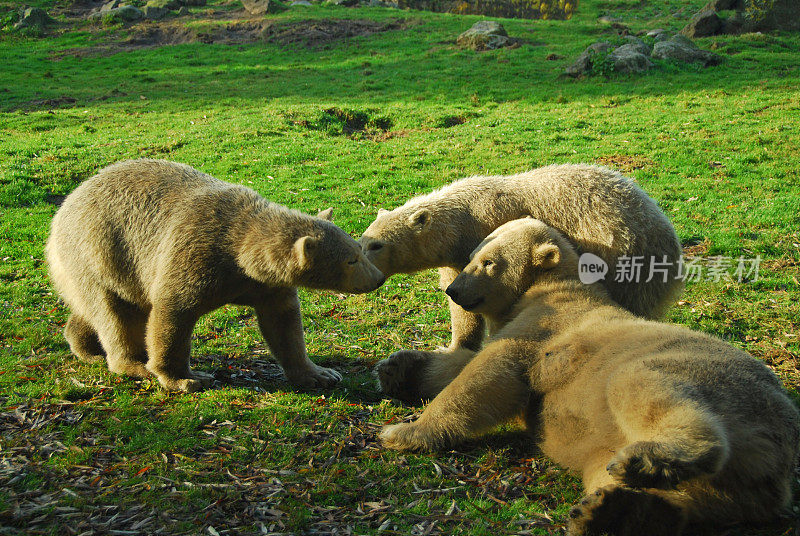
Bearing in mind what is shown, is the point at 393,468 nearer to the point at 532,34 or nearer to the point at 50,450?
the point at 50,450

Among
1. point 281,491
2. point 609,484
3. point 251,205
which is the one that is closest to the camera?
point 609,484

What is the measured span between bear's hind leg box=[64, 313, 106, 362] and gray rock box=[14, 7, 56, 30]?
124 feet

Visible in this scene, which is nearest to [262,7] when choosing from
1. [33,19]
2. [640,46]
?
[33,19]

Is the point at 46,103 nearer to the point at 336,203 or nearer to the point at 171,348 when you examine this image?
the point at 336,203

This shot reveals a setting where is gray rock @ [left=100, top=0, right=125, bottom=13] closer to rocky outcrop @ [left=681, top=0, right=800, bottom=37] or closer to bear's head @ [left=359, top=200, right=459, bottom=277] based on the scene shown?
rocky outcrop @ [left=681, top=0, right=800, bottom=37]

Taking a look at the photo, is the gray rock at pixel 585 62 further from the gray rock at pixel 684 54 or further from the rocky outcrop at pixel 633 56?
the gray rock at pixel 684 54

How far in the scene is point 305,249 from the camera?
6434 mm

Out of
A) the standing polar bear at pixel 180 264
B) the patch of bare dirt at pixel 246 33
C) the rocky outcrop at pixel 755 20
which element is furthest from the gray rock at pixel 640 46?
the standing polar bear at pixel 180 264

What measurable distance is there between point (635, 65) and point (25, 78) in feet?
82.5

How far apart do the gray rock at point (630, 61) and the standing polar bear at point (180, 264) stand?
64.8 feet

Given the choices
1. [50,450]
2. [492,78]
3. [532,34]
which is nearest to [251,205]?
[50,450]

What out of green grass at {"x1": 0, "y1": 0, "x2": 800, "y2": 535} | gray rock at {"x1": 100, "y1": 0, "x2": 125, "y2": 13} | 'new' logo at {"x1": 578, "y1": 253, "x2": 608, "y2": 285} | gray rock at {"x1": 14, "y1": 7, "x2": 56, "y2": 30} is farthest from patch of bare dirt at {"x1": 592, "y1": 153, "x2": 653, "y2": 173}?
gray rock at {"x1": 100, "y1": 0, "x2": 125, "y2": 13}

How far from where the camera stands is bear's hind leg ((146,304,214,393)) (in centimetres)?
643

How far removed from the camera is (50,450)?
5352 millimetres
